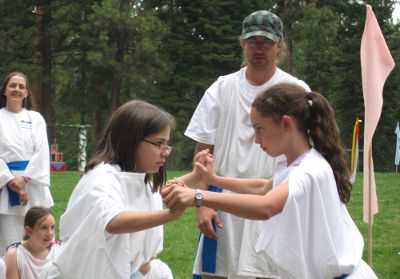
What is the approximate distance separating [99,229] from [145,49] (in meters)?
23.4

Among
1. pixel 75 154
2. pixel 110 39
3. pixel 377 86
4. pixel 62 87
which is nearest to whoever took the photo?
pixel 377 86

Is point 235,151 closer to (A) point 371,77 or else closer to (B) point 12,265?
(A) point 371,77

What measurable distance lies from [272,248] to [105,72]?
2594cm

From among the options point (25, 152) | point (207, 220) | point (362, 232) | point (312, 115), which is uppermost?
point (312, 115)

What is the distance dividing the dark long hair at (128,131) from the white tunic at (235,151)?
905 mm

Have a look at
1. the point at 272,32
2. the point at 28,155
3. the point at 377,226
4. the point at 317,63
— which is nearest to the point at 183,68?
the point at 317,63

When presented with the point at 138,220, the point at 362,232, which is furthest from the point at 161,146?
the point at 362,232

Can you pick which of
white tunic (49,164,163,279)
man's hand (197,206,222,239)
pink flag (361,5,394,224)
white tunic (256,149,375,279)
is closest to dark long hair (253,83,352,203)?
white tunic (256,149,375,279)

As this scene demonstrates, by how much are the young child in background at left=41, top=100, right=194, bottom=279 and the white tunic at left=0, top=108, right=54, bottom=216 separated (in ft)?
11.2

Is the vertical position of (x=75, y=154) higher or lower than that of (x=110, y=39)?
lower

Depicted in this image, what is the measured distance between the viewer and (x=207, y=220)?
4434 mm

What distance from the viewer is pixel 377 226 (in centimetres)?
1134

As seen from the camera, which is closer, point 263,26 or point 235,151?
point 263,26

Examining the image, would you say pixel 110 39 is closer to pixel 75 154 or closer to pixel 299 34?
pixel 75 154
